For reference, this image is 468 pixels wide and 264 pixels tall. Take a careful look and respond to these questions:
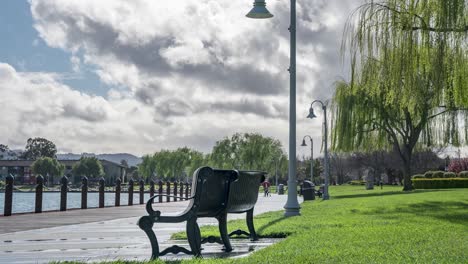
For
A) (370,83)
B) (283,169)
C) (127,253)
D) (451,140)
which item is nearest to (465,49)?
(370,83)

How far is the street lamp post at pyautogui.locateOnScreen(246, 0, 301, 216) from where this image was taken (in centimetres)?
1733

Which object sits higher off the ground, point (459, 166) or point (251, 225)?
point (459, 166)

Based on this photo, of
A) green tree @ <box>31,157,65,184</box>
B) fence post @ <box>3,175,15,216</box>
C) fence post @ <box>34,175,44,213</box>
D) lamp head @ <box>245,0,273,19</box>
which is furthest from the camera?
green tree @ <box>31,157,65,184</box>

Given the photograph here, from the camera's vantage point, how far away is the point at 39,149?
177500 millimetres

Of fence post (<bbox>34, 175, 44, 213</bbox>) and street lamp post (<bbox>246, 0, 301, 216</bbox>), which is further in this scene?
fence post (<bbox>34, 175, 44, 213</bbox>)

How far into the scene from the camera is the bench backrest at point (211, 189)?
770cm

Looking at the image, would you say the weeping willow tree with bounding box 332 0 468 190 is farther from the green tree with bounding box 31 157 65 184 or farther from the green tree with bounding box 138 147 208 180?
the green tree with bounding box 31 157 65 184

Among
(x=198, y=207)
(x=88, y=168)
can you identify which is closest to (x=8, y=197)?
(x=198, y=207)

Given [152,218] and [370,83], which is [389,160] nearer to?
[370,83]

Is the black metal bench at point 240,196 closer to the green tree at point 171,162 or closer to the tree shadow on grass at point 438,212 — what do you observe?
the tree shadow on grass at point 438,212

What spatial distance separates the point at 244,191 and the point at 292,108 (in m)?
9.79

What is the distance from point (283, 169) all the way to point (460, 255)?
9644 cm

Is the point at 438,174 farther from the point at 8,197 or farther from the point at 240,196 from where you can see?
the point at 240,196

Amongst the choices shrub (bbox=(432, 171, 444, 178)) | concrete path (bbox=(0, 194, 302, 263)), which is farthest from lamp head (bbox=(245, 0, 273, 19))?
shrub (bbox=(432, 171, 444, 178))
